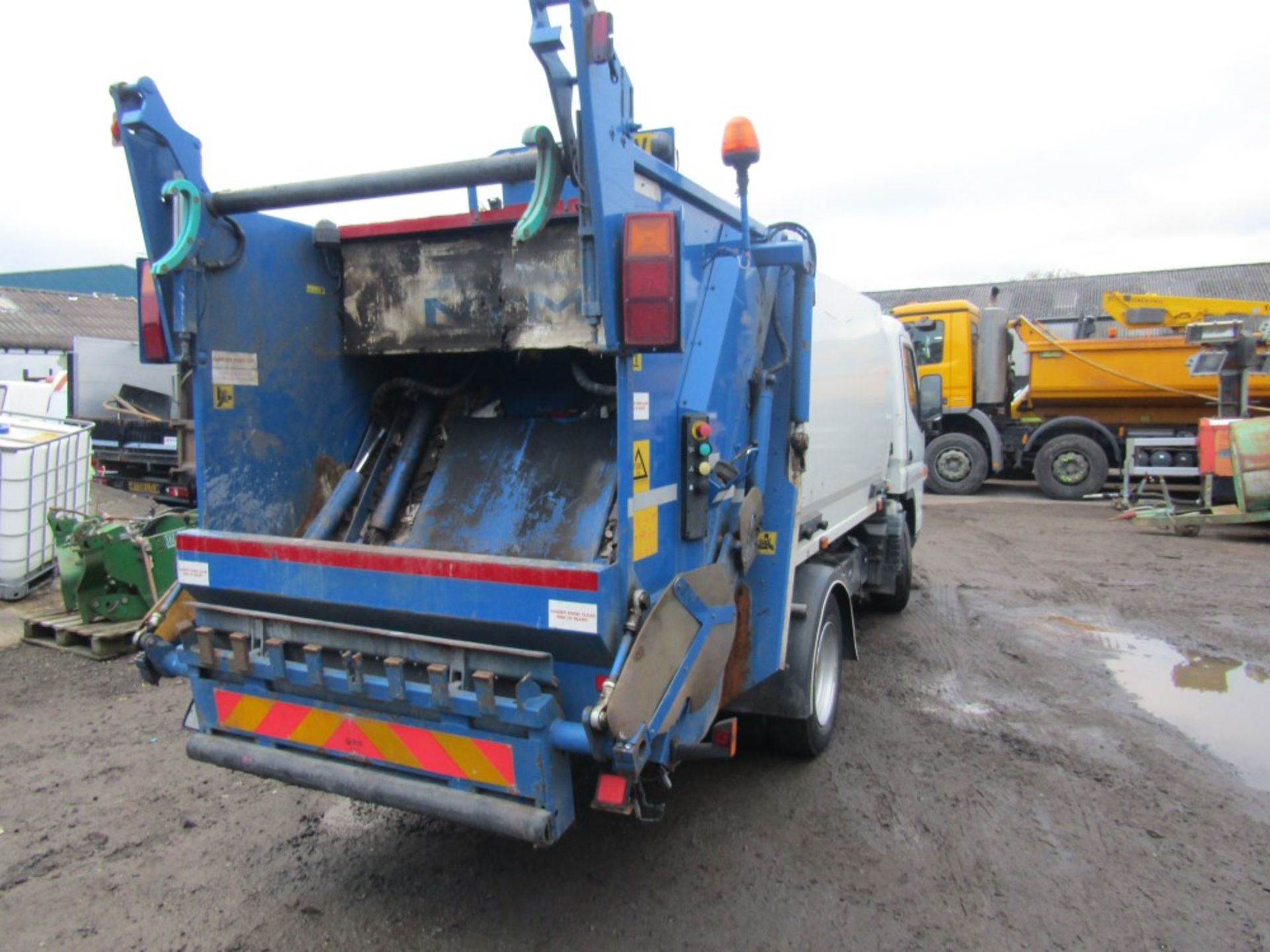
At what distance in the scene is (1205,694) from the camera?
4.75 meters

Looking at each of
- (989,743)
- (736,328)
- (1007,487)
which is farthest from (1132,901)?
(1007,487)

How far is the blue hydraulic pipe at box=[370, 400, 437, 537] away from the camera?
347 cm

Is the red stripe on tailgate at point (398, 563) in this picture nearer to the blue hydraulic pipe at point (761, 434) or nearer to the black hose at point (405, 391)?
the black hose at point (405, 391)

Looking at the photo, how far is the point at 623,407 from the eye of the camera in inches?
93.6

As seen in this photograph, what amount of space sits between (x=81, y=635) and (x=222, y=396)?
3.35 meters

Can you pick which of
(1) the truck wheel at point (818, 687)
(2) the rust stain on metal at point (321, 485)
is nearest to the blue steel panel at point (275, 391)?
(2) the rust stain on metal at point (321, 485)

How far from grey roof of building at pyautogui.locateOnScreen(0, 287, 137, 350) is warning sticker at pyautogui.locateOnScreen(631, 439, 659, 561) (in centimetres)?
3177

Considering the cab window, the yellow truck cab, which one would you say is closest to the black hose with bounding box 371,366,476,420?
the yellow truck cab

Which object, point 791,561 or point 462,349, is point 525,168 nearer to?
point 462,349

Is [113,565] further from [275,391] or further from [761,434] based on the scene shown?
[761,434]

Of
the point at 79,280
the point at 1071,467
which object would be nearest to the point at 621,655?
the point at 1071,467

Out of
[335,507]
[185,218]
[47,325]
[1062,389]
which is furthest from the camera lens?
[47,325]

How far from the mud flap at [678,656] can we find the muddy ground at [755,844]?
27.1 inches

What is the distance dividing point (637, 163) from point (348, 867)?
256 centimetres
